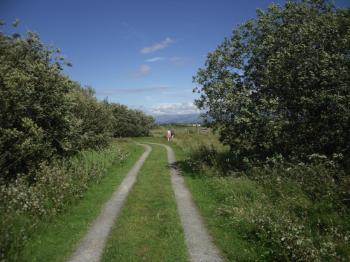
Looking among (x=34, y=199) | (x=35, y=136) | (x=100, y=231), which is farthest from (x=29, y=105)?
(x=100, y=231)

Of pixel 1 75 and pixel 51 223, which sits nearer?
pixel 51 223

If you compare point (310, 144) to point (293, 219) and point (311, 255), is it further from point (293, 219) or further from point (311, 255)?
point (311, 255)

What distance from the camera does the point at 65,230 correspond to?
1140 cm

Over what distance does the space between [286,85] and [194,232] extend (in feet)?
33.2

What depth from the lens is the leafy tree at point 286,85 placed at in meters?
16.0

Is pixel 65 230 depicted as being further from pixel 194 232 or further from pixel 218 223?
pixel 218 223

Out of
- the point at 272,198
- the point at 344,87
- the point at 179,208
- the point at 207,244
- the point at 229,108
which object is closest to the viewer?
the point at 207,244

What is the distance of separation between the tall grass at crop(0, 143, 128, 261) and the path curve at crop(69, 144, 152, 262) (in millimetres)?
1604

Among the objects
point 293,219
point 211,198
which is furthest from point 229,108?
point 293,219

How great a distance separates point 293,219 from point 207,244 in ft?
9.40

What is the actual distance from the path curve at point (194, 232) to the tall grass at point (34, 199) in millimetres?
4792

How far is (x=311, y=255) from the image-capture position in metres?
7.79

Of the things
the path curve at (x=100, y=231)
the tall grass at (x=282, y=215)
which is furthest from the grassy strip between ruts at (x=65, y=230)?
the tall grass at (x=282, y=215)

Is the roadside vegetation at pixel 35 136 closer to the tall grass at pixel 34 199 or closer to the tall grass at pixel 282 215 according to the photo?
the tall grass at pixel 34 199
